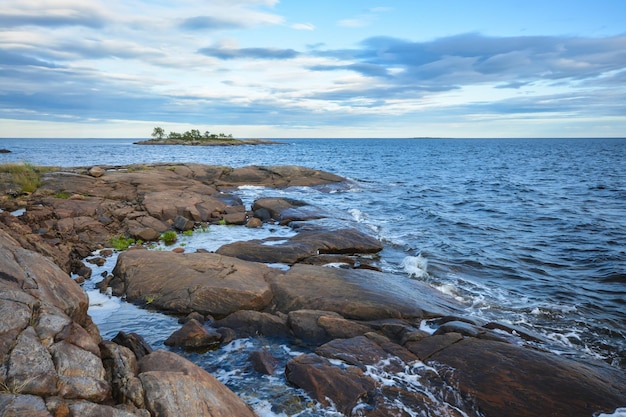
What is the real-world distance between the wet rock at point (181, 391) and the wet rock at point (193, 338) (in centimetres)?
285

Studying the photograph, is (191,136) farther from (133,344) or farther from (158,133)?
(133,344)

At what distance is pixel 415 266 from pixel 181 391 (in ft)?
43.3

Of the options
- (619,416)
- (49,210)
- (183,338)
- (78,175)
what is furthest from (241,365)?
(78,175)

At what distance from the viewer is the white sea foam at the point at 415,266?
55.0 ft

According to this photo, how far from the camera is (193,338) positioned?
32.7 ft

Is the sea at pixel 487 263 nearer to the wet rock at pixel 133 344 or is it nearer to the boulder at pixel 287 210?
the wet rock at pixel 133 344

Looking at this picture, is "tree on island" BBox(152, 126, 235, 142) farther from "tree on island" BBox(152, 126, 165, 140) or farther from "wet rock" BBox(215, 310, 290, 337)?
"wet rock" BBox(215, 310, 290, 337)

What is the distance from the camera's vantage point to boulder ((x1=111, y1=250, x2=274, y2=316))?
11.9 m

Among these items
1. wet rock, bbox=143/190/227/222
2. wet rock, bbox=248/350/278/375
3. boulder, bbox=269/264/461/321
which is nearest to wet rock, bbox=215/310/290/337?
boulder, bbox=269/264/461/321

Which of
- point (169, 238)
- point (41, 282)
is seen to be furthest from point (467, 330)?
point (169, 238)

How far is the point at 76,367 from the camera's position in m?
5.76

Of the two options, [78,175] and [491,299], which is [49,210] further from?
[491,299]

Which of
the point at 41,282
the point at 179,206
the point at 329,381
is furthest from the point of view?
the point at 179,206

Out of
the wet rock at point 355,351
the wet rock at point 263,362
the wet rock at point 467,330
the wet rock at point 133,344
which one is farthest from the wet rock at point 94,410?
the wet rock at point 467,330
